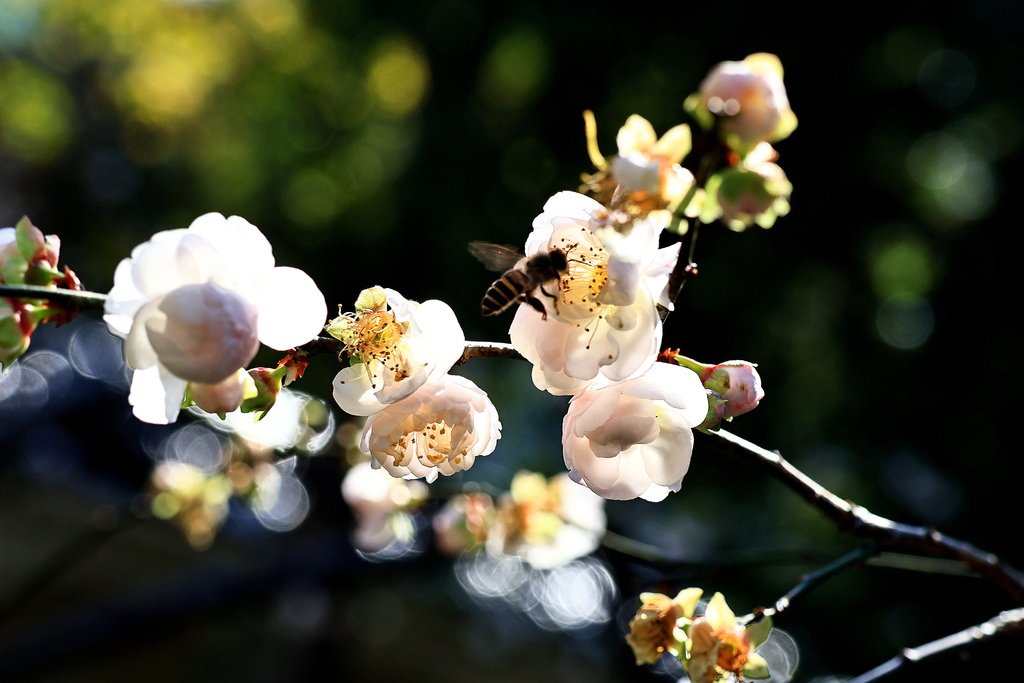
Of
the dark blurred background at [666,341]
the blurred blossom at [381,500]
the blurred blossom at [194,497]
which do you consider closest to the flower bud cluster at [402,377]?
the blurred blossom at [381,500]

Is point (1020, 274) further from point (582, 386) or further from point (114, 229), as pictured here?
point (114, 229)

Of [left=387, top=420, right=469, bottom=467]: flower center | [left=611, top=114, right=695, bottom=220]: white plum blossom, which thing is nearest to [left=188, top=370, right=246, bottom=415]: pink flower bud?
[left=387, top=420, right=469, bottom=467]: flower center

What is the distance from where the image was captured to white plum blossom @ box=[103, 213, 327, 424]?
421 mm

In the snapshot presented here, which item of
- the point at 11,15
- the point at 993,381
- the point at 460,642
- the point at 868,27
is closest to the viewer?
the point at 993,381

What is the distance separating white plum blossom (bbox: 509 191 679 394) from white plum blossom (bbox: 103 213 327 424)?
12cm

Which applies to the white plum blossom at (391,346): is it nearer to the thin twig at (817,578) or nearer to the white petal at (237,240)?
the white petal at (237,240)

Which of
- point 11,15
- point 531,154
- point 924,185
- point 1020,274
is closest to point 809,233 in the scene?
point 924,185

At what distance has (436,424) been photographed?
51 centimetres

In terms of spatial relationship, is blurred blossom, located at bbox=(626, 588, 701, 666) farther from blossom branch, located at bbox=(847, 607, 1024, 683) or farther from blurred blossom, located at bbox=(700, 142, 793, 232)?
blurred blossom, located at bbox=(700, 142, 793, 232)

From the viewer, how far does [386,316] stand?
18.7 inches

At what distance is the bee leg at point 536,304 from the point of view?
1.53ft

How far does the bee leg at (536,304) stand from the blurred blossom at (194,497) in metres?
0.91

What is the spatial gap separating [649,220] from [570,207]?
7 centimetres

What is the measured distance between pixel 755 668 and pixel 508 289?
27cm
